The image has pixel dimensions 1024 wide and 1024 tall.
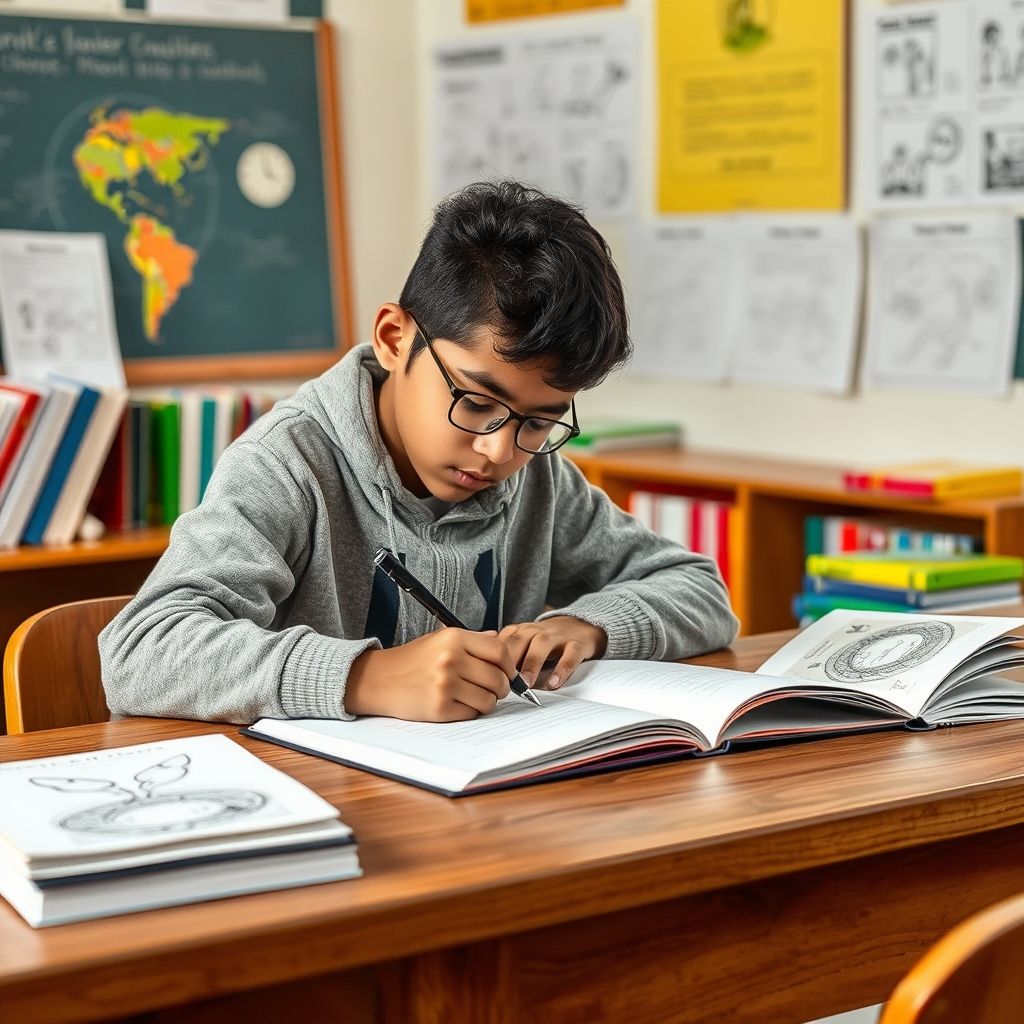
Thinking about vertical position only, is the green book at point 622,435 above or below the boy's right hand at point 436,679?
below

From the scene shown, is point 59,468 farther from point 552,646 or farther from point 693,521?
point 552,646

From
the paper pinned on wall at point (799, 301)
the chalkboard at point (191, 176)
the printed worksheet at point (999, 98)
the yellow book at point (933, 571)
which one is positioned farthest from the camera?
the chalkboard at point (191, 176)

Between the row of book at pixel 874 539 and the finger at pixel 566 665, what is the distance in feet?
4.52

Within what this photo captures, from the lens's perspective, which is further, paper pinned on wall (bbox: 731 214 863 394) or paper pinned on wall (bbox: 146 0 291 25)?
paper pinned on wall (bbox: 146 0 291 25)

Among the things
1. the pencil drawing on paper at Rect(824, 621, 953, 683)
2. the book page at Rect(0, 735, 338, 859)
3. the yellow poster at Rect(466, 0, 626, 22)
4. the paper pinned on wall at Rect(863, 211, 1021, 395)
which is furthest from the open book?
the yellow poster at Rect(466, 0, 626, 22)

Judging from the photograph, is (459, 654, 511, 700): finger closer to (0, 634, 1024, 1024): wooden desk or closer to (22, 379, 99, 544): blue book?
(0, 634, 1024, 1024): wooden desk

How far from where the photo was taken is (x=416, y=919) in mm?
908

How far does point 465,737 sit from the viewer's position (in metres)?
1.22

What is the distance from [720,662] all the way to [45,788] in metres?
0.76

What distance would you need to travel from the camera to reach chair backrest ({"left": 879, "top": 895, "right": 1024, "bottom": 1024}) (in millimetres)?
708

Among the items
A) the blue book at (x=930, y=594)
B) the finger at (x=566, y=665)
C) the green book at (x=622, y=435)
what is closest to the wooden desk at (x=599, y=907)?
the finger at (x=566, y=665)

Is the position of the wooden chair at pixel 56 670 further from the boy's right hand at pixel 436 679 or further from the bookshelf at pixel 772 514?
the bookshelf at pixel 772 514

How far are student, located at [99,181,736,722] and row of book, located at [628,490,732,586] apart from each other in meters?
1.32

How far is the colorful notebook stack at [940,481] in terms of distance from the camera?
2.67 metres
